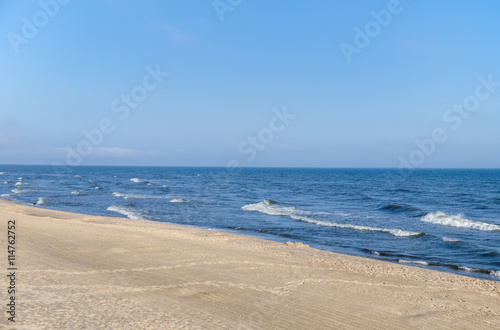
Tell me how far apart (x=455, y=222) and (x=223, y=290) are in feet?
74.3

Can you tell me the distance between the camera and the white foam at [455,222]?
25.6 m

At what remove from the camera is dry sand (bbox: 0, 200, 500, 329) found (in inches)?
346

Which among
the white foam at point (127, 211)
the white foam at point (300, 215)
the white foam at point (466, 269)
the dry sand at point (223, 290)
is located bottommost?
the white foam at point (127, 211)

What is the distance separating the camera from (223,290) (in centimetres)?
1098

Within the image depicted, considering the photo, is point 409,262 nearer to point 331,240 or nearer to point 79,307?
point 331,240

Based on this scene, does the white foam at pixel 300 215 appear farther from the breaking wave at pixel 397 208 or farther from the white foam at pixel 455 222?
the breaking wave at pixel 397 208

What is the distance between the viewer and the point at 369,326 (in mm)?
8805

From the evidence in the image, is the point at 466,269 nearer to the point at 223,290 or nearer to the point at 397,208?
the point at 223,290

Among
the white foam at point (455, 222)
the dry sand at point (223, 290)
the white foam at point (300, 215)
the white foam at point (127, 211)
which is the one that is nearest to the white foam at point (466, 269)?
the dry sand at point (223, 290)

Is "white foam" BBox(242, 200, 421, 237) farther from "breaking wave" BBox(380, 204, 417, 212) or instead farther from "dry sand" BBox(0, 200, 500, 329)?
"dry sand" BBox(0, 200, 500, 329)

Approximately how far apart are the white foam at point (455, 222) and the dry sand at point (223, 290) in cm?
1375

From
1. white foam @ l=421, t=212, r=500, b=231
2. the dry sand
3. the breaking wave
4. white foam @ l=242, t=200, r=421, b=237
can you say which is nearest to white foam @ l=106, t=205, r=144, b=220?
white foam @ l=242, t=200, r=421, b=237

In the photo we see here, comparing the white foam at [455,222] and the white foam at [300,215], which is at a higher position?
the white foam at [455,222]

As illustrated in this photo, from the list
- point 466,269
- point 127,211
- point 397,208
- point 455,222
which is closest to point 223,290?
point 466,269
